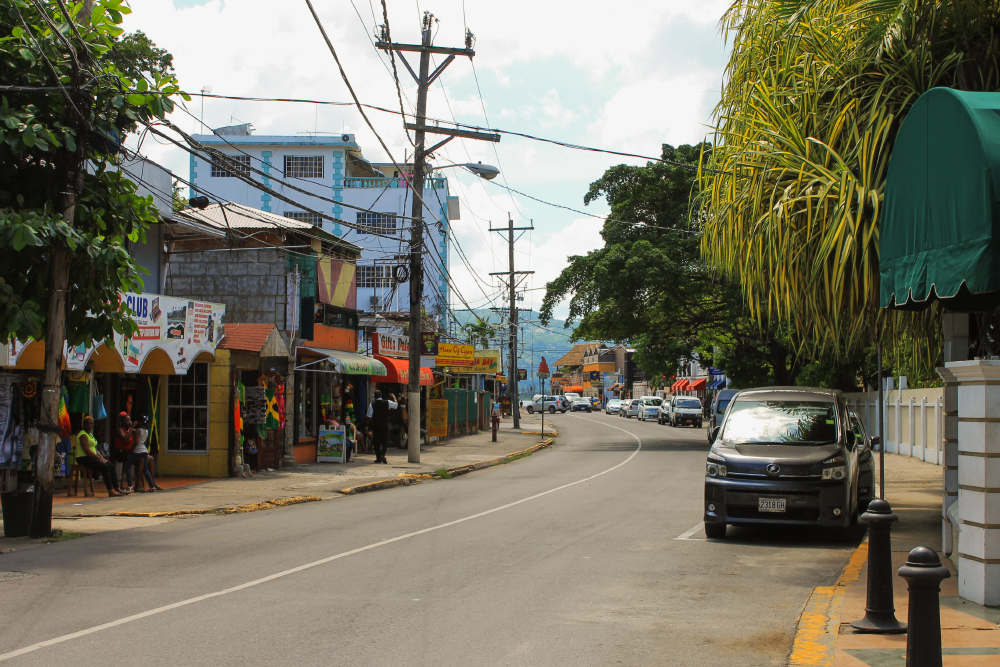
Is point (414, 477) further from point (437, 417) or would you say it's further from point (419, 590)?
point (437, 417)

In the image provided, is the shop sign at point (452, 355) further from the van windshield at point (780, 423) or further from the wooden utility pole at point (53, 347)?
the wooden utility pole at point (53, 347)

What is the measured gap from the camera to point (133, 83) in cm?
1183

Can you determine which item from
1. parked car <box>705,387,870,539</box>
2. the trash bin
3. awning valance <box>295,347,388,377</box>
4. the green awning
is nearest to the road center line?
parked car <box>705,387,870,539</box>

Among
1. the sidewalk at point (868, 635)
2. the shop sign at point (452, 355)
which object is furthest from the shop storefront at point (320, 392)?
the sidewalk at point (868, 635)

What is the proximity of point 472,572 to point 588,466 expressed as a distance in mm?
16244

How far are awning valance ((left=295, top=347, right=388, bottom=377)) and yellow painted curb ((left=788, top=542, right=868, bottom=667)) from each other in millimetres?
16895

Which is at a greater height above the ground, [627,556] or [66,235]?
[66,235]

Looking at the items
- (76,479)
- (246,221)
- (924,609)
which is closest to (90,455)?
(76,479)

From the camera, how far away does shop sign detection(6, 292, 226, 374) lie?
16703 mm

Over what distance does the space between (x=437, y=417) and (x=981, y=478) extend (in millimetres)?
28563

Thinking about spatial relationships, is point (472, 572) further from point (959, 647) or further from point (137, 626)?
point (959, 647)

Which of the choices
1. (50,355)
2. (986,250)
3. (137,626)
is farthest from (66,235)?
(986,250)

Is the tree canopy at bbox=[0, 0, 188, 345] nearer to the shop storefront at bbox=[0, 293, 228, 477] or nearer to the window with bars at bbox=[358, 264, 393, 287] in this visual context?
the shop storefront at bbox=[0, 293, 228, 477]

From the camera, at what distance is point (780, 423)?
12.1 metres
